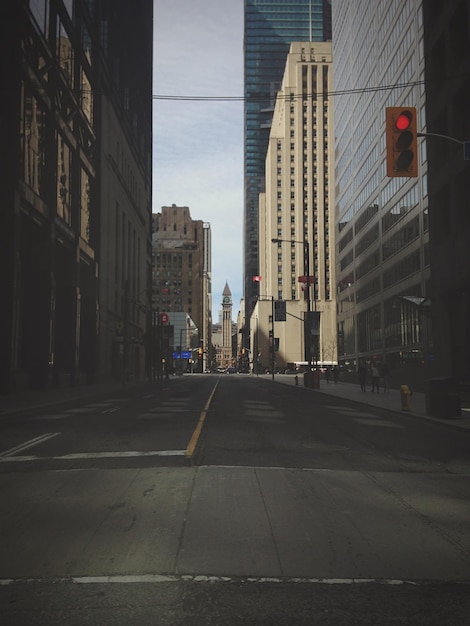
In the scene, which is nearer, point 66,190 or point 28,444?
point 28,444

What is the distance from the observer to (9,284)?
105 feet

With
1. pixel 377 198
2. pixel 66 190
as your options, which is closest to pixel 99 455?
pixel 66 190

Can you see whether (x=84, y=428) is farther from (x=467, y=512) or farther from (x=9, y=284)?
(x=9, y=284)

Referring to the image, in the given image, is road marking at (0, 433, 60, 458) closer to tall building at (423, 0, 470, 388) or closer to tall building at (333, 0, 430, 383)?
tall building at (423, 0, 470, 388)

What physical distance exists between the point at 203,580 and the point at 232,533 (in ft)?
4.43

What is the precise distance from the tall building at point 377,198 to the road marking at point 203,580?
27501 millimetres

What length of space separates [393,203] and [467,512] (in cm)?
5457

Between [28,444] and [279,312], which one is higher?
[279,312]

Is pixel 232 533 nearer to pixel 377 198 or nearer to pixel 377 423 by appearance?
pixel 377 423

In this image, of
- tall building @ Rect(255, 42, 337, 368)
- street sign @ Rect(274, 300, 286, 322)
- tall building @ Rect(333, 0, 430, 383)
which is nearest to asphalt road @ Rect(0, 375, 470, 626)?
tall building @ Rect(333, 0, 430, 383)

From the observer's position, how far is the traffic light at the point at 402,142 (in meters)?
9.91

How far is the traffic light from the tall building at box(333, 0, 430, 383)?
22.0m

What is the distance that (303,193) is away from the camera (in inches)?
6038

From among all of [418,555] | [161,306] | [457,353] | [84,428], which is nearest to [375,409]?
[457,353]
